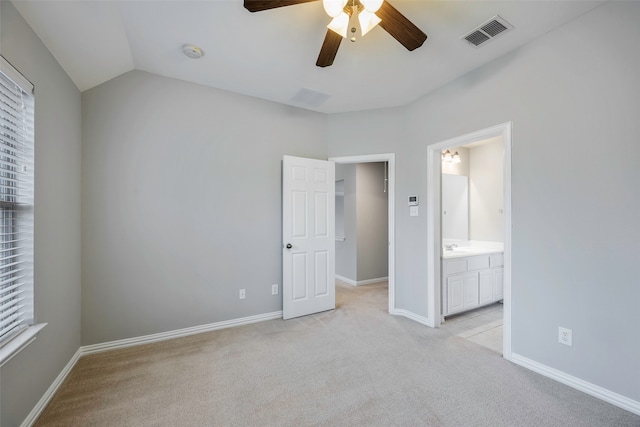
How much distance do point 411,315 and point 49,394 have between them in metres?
3.36

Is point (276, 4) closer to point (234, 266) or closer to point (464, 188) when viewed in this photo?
point (234, 266)

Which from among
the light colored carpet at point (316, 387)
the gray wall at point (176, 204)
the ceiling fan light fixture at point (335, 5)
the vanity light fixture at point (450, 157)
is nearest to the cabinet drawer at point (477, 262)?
the light colored carpet at point (316, 387)

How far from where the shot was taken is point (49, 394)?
1904mm

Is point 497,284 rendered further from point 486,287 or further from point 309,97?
point 309,97

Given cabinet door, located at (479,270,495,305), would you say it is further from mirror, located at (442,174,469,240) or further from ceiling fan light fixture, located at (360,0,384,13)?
ceiling fan light fixture, located at (360,0,384,13)

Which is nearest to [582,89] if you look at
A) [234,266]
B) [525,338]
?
[525,338]

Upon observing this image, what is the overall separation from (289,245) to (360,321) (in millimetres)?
1261

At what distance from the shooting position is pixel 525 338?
2336mm

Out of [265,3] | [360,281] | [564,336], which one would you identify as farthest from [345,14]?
[360,281]

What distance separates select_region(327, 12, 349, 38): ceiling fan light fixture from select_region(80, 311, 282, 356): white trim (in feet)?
9.85

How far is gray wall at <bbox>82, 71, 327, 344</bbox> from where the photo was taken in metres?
2.61

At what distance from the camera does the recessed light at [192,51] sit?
2387 mm

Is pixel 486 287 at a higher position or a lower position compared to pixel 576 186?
lower

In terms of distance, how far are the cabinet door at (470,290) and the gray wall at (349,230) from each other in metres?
2.02
